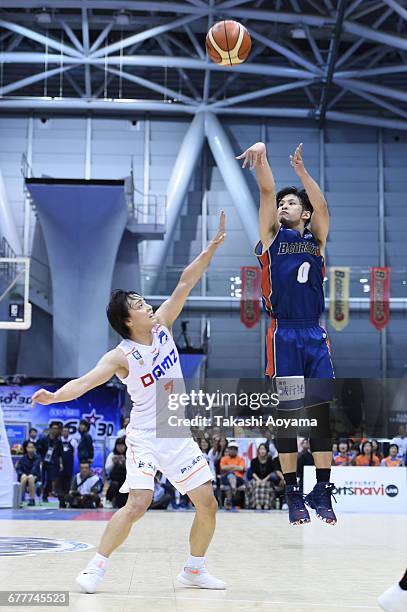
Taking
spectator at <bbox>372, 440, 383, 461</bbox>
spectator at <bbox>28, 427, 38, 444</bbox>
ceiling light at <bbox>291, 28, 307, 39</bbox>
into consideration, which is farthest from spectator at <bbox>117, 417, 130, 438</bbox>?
ceiling light at <bbox>291, 28, 307, 39</bbox>

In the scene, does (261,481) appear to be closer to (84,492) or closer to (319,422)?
(84,492)

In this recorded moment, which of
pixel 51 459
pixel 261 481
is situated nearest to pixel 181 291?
pixel 261 481

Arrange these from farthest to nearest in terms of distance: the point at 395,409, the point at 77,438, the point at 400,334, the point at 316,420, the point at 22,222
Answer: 1. the point at 22,222
2. the point at 400,334
3. the point at 395,409
4. the point at 77,438
5. the point at 316,420

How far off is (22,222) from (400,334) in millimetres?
17068

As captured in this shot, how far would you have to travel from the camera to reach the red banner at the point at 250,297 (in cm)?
3088

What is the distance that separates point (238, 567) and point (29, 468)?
42.7 ft

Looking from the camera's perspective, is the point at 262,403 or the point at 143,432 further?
the point at 262,403

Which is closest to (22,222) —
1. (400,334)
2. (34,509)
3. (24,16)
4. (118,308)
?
(24,16)

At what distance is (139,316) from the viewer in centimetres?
735

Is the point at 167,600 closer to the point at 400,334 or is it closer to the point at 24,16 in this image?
the point at 400,334

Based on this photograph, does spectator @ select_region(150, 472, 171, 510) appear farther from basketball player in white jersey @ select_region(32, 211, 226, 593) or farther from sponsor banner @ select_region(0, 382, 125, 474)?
basketball player in white jersey @ select_region(32, 211, 226, 593)

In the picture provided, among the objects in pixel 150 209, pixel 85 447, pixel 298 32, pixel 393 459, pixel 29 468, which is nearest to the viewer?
pixel 393 459

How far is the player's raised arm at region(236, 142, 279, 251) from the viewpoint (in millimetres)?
6793

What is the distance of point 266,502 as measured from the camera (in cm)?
1964
